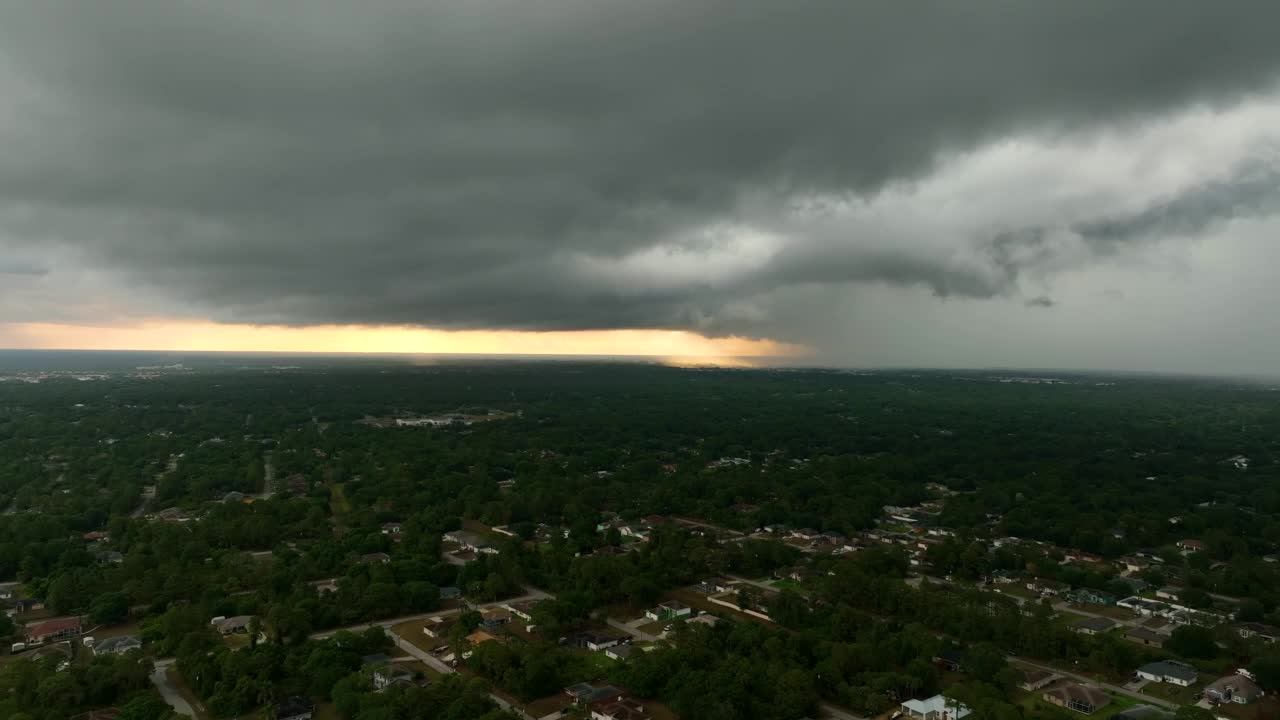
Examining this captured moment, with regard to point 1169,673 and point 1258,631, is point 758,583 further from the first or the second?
point 1258,631

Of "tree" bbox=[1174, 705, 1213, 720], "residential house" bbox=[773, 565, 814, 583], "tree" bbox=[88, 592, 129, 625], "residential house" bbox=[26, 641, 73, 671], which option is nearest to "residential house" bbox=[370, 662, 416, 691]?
"residential house" bbox=[26, 641, 73, 671]

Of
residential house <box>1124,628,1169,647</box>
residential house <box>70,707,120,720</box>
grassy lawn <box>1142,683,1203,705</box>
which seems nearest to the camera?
residential house <box>70,707,120,720</box>

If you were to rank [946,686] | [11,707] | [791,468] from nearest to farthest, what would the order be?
[11,707]
[946,686]
[791,468]

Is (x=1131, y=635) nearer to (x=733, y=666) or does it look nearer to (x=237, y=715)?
(x=733, y=666)

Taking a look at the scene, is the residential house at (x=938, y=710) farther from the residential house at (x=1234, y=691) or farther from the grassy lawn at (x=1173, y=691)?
the residential house at (x=1234, y=691)

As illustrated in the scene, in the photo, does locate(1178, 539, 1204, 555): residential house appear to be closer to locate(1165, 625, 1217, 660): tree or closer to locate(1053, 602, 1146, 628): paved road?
locate(1053, 602, 1146, 628): paved road

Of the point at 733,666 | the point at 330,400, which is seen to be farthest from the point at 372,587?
the point at 330,400
